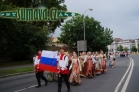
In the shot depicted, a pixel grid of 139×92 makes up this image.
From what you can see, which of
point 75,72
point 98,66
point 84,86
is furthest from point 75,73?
point 98,66

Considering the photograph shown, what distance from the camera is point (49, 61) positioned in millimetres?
9695

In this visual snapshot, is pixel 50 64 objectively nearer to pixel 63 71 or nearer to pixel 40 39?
pixel 63 71

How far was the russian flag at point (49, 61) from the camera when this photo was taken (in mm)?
9422

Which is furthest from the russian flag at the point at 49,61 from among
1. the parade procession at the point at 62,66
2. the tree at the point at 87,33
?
the tree at the point at 87,33

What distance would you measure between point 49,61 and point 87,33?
119ft

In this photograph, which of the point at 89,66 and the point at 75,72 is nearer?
the point at 75,72

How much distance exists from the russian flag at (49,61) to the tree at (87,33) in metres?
34.9

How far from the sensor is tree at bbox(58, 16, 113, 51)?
45.1 metres

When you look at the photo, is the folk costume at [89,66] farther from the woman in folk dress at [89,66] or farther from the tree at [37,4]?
the tree at [37,4]

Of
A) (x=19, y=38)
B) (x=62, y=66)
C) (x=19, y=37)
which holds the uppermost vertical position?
(x=19, y=37)

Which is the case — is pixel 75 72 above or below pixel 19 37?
below

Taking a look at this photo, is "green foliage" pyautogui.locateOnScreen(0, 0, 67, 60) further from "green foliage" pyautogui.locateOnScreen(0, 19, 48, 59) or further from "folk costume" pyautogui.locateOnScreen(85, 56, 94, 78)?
"folk costume" pyautogui.locateOnScreen(85, 56, 94, 78)

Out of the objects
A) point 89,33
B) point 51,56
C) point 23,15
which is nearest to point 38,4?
point 89,33

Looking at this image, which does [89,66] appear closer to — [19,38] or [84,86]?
[84,86]
